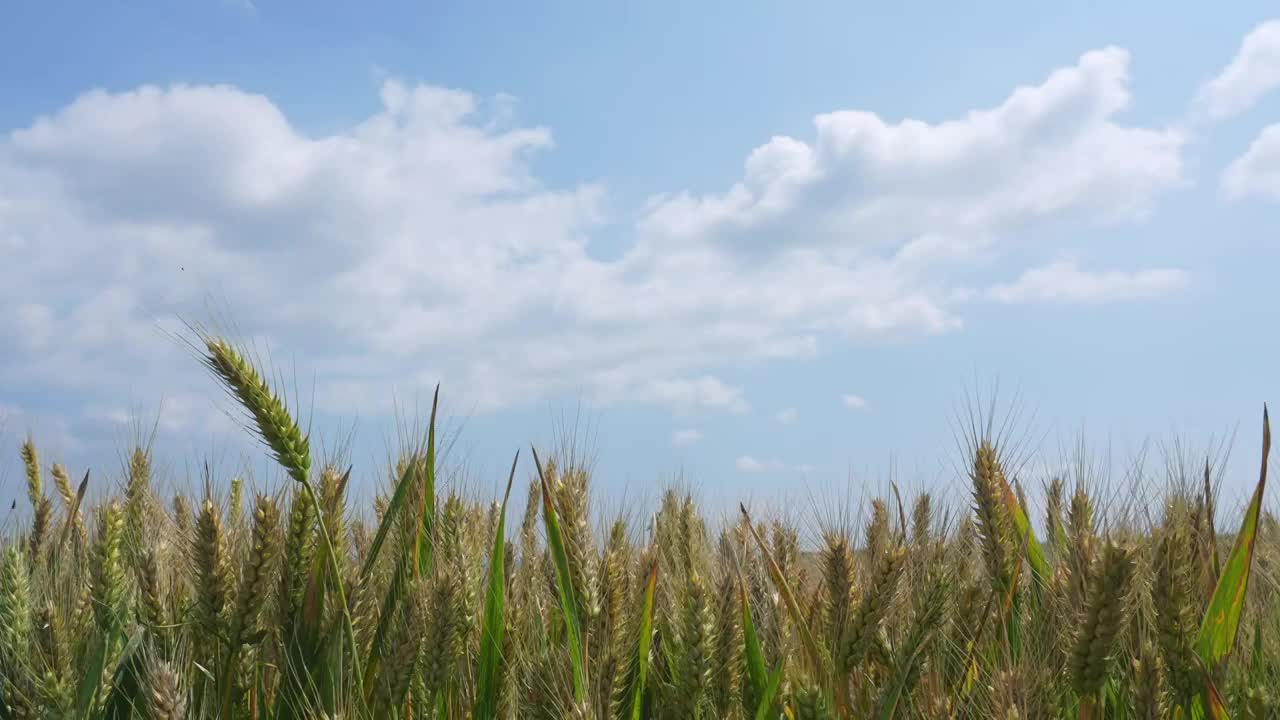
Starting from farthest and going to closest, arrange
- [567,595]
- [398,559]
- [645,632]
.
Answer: [398,559], [645,632], [567,595]

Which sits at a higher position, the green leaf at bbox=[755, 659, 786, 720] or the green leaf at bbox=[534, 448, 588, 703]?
the green leaf at bbox=[534, 448, 588, 703]

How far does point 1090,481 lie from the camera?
3219 mm

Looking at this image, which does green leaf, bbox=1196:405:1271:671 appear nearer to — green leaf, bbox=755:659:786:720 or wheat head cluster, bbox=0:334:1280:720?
wheat head cluster, bbox=0:334:1280:720

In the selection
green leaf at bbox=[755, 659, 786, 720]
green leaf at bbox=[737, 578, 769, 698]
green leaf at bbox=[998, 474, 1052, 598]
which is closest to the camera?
green leaf at bbox=[755, 659, 786, 720]

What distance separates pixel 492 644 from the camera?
8.67ft

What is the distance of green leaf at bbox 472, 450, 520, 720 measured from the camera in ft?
8.57

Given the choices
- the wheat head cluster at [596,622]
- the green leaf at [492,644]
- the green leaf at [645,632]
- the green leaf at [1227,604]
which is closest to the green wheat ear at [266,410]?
the wheat head cluster at [596,622]

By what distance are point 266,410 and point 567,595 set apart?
2.90 feet

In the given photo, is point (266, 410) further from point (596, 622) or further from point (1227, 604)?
point (1227, 604)

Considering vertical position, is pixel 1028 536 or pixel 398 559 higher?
pixel 1028 536

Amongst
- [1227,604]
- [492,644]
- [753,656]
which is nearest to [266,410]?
[492,644]

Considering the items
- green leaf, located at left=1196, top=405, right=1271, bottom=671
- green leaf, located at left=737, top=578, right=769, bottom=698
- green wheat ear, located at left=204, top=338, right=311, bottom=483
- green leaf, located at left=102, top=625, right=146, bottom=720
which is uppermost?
green wheat ear, located at left=204, top=338, right=311, bottom=483

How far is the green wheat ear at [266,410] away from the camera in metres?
2.48

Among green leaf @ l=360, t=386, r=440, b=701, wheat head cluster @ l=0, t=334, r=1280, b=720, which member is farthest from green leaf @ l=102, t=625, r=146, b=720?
green leaf @ l=360, t=386, r=440, b=701
